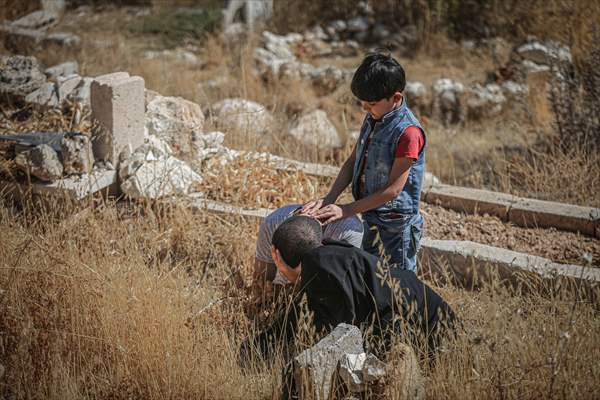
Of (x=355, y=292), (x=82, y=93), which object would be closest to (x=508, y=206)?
(x=355, y=292)

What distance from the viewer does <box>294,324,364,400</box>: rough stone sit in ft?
8.40

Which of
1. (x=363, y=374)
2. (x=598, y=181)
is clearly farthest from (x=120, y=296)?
(x=598, y=181)

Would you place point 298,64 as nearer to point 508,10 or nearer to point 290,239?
point 508,10

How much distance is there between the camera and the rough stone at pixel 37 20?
10.2 m

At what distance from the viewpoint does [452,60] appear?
408 inches

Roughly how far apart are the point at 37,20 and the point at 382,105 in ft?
30.4

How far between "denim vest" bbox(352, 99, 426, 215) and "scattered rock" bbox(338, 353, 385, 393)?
99 centimetres

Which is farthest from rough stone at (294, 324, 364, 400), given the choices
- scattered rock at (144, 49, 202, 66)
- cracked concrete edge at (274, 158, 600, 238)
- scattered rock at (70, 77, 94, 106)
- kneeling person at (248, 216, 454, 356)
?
scattered rock at (144, 49, 202, 66)

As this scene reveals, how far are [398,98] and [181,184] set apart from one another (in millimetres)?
2061

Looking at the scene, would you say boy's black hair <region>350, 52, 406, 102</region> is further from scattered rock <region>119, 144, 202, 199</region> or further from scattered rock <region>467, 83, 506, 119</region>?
scattered rock <region>467, 83, 506, 119</region>

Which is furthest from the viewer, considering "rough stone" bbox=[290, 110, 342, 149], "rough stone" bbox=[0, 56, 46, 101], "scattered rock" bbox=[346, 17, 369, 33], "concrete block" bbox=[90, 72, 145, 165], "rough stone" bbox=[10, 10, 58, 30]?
"scattered rock" bbox=[346, 17, 369, 33]

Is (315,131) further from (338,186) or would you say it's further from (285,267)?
→ (285,267)

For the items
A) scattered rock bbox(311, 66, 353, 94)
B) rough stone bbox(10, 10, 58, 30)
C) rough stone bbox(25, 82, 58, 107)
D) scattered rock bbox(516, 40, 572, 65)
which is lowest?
scattered rock bbox(311, 66, 353, 94)

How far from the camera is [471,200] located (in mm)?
4812
